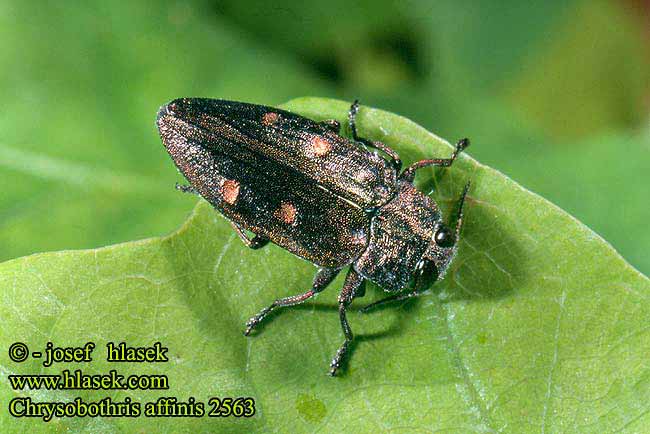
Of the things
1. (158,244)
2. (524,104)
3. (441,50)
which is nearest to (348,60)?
(441,50)

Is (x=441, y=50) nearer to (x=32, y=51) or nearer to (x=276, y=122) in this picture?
(x=276, y=122)

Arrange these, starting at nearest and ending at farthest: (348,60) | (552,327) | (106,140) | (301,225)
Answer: (552,327), (301,225), (106,140), (348,60)

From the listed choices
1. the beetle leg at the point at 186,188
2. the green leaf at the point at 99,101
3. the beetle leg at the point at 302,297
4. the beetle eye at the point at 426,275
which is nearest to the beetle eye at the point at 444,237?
the beetle eye at the point at 426,275

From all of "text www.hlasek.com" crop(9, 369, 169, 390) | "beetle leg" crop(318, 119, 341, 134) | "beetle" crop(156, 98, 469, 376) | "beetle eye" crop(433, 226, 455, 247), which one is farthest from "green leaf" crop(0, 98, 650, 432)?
"beetle leg" crop(318, 119, 341, 134)

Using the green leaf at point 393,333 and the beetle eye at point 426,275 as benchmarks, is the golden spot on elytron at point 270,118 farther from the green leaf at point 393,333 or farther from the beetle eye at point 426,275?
the beetle eye at point 426,275

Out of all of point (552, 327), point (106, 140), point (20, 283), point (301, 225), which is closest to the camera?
point (20, 283)
